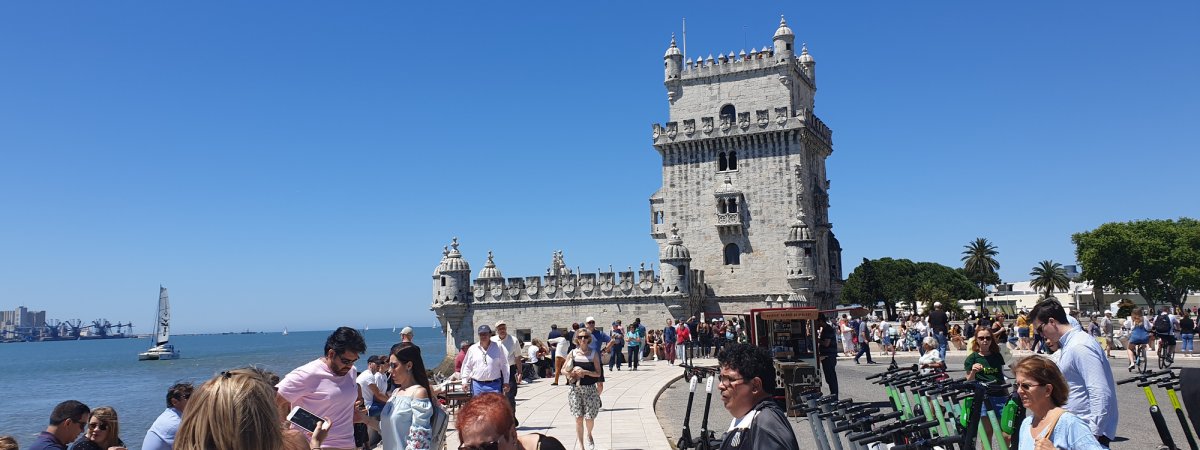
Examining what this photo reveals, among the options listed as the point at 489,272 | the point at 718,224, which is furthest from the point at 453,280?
the point at 718,224

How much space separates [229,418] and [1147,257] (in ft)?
207

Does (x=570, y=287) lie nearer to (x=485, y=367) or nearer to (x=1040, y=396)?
(x=485, y=367)

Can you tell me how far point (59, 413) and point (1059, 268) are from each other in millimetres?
79783

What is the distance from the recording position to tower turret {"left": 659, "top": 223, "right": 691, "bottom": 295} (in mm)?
35875

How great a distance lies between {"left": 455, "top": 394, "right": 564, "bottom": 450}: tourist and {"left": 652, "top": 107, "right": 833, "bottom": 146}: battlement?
114 feet

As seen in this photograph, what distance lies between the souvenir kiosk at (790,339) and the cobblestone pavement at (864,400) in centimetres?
77

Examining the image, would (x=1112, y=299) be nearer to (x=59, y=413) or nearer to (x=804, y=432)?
(x=804, y=432)

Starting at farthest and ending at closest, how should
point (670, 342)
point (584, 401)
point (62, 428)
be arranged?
point (670, 342)
point (584, 401)
point (62, 428)

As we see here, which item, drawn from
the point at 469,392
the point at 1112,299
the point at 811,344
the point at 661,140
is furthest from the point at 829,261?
the point at 1112,299

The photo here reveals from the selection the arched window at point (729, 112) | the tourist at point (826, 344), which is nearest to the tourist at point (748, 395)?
the tourist at point (826, 344)

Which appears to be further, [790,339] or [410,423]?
[790,339]

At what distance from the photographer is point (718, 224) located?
1491 inches

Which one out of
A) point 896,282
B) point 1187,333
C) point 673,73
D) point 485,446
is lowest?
point 1187,333

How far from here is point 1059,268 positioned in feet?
238
